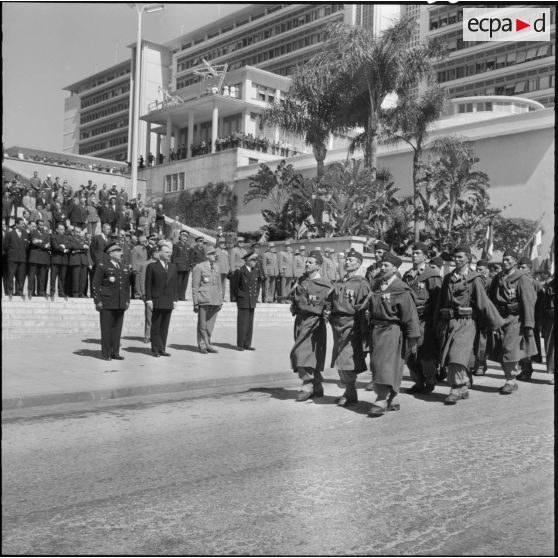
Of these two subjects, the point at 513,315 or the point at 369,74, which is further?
the point at 369,74

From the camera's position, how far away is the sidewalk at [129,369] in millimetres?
8383

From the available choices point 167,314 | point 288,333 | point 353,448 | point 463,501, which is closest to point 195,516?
point 463,501

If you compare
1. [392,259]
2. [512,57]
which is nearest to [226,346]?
[392,259]

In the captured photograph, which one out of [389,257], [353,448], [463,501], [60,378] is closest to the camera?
[463,501]

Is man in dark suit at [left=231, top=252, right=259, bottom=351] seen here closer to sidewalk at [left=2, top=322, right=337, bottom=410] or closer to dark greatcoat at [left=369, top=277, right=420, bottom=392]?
sidewalk at [left=2, top=322, right=337, bottom=410]

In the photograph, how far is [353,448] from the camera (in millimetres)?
6012

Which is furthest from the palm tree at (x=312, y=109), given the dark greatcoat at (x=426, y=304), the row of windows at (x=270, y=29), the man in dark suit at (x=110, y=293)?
the dark greatcoat at (x=426, y=304)

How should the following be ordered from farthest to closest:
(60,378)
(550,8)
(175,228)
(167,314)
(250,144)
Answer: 1. (250,144)
2. (175,228)
3. (167,314)
4. (60,378)
5. (550,8)

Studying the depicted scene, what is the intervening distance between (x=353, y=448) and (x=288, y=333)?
1145cm

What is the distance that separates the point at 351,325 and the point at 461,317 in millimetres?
1463

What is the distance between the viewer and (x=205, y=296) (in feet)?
41.9

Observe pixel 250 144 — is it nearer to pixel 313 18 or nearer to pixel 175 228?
pixel 175 228

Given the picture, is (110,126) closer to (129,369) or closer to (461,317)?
(129,369)

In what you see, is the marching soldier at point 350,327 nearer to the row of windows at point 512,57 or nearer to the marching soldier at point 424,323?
the marching soldier at point 424,323
